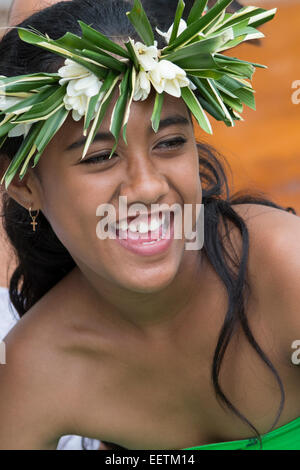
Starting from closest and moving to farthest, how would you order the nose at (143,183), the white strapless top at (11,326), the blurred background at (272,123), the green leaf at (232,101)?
the nose at (143,183) → the green leaf at (232,101) → the white strapless top at (11,326) → the blurred background at (272,123)

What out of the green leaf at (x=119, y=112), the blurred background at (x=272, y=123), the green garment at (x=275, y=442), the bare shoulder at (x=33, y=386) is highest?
the blurred background at (x=272, y=123)

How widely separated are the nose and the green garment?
0.97 metres

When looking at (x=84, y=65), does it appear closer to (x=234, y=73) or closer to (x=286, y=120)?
(x=234, y=73)

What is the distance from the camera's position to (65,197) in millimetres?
2162

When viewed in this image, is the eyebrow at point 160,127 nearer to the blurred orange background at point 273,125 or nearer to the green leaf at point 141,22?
the green leaf at point 141,22

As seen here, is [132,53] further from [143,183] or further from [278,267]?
[278,267]

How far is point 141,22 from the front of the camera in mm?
1964

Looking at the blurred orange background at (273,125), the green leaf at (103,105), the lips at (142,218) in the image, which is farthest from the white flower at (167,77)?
the blurred orange background at (273,125)

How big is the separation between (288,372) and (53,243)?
36.2 inches

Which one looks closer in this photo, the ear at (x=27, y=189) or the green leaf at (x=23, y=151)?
the green leaf at (x=23, y=151)

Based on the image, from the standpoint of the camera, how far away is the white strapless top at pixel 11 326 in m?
3.30

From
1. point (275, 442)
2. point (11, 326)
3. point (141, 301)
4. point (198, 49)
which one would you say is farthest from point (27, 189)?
point (11, 326)

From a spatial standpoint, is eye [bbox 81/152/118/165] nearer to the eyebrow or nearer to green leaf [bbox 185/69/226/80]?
the eyebrow

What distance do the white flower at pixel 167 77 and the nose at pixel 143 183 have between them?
7.1 inches
